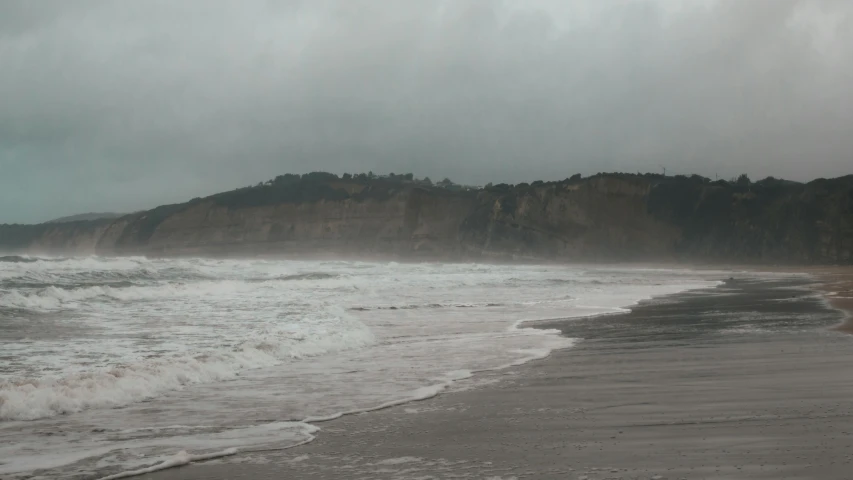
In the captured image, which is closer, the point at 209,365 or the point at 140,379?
the point at 140,379

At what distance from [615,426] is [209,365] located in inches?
201

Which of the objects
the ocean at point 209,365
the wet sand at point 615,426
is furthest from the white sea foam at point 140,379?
the wet sand at point 615,426

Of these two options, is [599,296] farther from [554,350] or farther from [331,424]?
[331,424]

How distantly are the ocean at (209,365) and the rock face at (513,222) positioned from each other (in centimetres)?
7630

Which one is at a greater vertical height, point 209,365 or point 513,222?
point 513,222

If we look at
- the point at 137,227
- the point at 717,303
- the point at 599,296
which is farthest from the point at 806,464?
the point at 137,227

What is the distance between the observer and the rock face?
89000mm

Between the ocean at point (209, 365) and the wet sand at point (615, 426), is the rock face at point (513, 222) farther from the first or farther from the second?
the wet sand at point (615, 426)

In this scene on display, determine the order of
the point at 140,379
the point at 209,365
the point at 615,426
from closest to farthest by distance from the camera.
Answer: the point at 615,426
the point at 140,379
the point at 209,365

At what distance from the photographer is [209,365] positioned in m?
8.97

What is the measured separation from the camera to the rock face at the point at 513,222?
89000mm

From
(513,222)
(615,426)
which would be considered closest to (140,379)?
(615,426)

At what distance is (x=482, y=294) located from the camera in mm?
25844

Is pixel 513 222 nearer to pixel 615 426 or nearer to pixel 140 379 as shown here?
pixel 140 379
